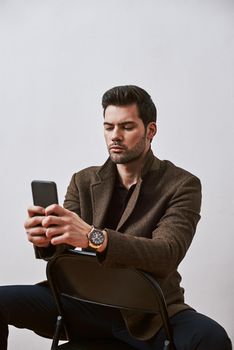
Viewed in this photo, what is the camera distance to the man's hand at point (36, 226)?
60.3 inches

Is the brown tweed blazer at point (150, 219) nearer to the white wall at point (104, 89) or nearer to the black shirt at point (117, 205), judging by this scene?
the black shirt at point (117, 205)

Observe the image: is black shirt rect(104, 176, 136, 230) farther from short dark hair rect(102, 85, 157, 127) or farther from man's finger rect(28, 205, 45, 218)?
man's finger rect(28, 205, 45, 218)

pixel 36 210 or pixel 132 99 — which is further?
pixel 132 99

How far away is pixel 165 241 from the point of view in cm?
170

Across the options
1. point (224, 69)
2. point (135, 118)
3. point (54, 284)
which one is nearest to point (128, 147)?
point (135, 118)

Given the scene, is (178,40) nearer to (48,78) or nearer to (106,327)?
(48,78)

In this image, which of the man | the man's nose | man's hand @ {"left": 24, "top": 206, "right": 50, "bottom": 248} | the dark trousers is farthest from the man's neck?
man's hand @ {"left": 24, "top": 206, "right": 50, "bottom": 248}

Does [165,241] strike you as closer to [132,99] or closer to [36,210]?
[36,210]

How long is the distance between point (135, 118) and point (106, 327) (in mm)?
754

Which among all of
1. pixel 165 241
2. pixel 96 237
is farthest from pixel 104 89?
pixel 96 237

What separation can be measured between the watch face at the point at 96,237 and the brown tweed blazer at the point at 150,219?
3 cm

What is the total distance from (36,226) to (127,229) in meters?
0.49

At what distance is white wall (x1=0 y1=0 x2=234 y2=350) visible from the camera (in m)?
2.52

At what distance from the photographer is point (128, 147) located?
202 cm
